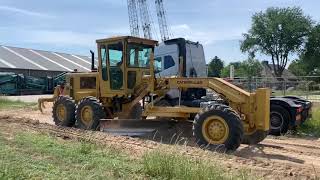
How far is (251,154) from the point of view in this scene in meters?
11.5

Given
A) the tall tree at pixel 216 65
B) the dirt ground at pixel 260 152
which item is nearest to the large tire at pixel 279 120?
the dirt ground at pixel 260 152

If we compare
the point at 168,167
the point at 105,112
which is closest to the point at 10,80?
the point at 105,112

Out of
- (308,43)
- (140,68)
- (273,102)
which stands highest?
(308,43)

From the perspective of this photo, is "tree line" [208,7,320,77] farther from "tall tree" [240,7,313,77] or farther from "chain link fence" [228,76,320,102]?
"chain link fence" [228,76,320,102]

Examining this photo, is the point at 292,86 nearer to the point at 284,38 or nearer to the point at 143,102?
the point at 143,102

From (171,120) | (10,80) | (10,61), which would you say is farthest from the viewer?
(10,61)

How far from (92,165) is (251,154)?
4.44m

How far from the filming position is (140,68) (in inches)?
582

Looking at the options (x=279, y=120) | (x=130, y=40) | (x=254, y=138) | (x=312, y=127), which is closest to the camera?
(x=254, y=138)

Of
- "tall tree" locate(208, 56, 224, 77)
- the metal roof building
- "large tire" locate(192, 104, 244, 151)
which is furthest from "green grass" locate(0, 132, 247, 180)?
"tall tree" locate(208, 56, 224, 77)

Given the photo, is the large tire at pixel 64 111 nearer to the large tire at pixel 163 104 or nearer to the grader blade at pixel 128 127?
the grader blade at pixel 128 127

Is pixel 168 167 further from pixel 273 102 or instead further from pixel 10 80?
pixel 10 80

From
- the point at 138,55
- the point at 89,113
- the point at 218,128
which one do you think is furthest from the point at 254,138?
the point at 89,113

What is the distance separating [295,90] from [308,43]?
48.3 m
